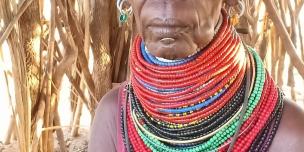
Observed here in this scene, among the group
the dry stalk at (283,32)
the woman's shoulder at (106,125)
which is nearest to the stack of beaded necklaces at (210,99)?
the woman's shoulder at (106,125)

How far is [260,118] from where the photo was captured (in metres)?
0.84

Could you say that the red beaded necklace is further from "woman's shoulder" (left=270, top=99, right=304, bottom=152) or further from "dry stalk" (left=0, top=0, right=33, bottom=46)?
"dry stalk" (left=0, top=0, right=33, bottom=46)

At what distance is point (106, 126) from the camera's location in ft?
3.23

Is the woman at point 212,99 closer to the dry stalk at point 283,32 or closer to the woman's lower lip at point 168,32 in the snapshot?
the woman's lower lip at point 168,32

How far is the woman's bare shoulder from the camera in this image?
974mm

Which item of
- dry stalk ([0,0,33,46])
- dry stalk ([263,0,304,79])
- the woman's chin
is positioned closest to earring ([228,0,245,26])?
the woman's chin

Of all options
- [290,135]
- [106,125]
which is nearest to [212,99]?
[290,135]

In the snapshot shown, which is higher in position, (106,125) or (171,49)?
(171,49)

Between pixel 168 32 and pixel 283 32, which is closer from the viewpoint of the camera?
pixel 168 32

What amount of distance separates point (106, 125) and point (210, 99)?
233mm

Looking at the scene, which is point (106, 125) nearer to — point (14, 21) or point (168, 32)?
point (168, 32)

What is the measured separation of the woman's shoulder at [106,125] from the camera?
3.19 feet

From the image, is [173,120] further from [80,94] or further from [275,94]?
[80,94]

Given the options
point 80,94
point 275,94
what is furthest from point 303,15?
point 275,94
